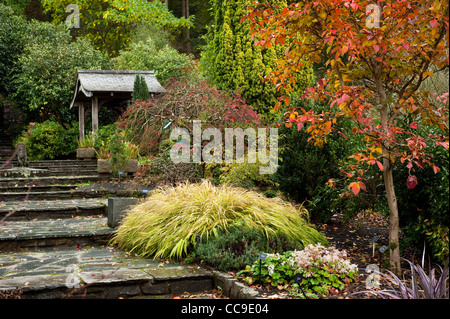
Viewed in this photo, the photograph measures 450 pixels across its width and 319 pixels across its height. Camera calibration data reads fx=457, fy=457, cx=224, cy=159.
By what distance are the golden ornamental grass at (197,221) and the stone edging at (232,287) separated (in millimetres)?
649

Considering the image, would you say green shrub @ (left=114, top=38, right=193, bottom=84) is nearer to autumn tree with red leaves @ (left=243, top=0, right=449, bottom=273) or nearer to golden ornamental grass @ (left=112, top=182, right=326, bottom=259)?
golden ornamental grass @ (left=112, top=182, right=326, bottom=259)

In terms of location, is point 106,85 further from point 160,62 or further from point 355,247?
point 355,247

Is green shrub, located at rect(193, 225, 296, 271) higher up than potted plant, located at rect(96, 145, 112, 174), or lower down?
lower down

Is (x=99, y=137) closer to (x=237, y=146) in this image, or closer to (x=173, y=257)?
(x=237, y=146)

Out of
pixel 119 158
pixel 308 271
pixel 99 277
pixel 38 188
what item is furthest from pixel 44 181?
pixel 308 271

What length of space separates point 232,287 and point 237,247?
2.20 feet

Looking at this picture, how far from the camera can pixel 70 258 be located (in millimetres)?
5453

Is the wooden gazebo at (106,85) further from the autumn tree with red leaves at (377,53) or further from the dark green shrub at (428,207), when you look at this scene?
the dark green shrub at (428,207)

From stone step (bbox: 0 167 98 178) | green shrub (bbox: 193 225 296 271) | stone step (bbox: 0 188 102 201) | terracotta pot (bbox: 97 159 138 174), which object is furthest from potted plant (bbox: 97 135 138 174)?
green shrub (bbox: 193 225 296 271)

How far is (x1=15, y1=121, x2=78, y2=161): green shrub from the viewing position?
1558cm

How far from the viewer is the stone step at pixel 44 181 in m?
10.5

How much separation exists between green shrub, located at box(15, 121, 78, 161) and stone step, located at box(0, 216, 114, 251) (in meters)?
8.80

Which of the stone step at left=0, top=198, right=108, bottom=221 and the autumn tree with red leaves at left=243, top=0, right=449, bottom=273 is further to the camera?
the stone step at left=0, top=198, right=108, bottom=221

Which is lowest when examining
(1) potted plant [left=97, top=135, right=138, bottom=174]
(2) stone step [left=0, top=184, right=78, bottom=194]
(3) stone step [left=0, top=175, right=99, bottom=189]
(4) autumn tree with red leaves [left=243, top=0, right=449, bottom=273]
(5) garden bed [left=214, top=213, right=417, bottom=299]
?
(5) garden bed [left=214, top=213, right=417, bottom=299]
